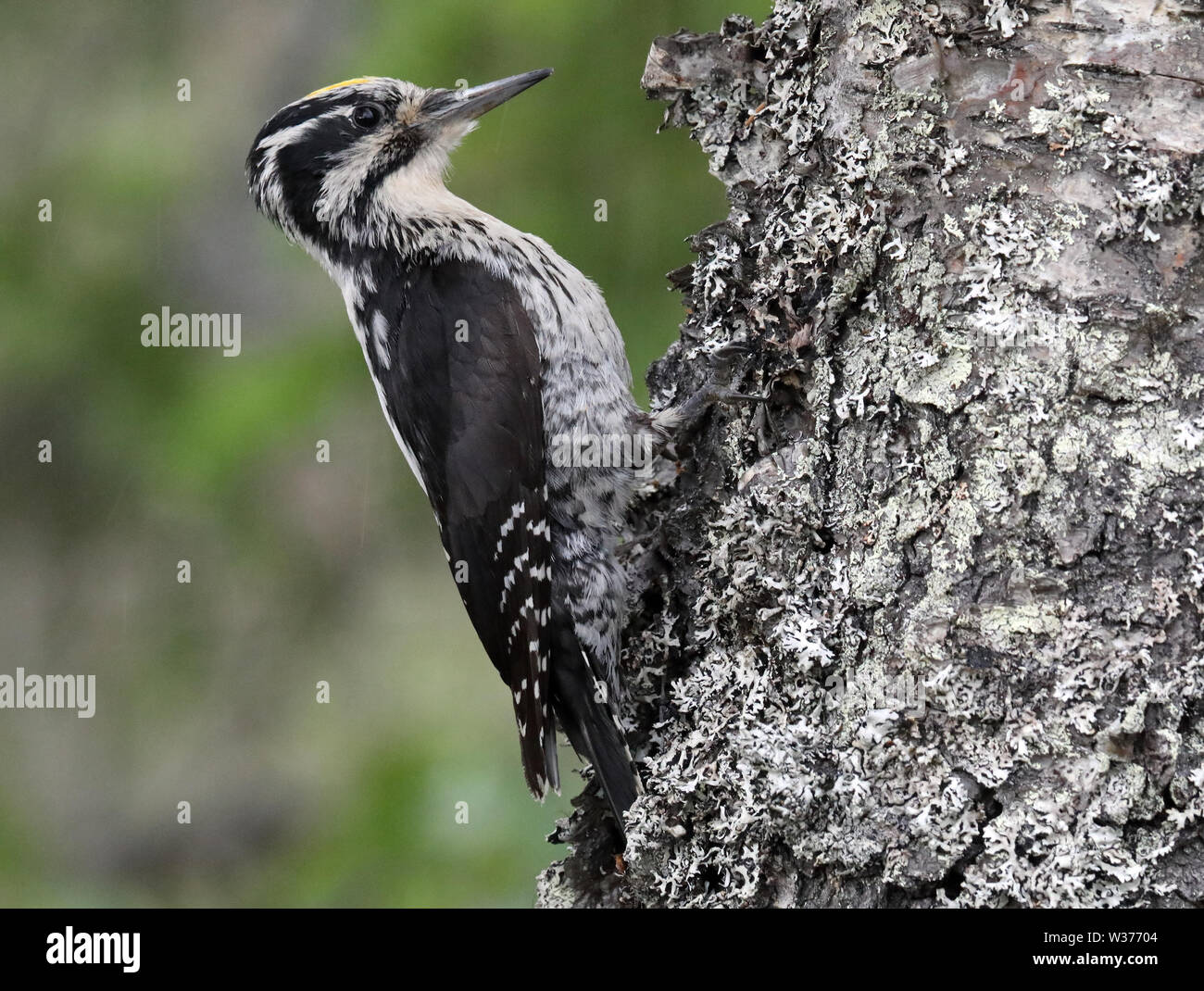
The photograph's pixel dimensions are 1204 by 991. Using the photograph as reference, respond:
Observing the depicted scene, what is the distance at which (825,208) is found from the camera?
2.24 metres

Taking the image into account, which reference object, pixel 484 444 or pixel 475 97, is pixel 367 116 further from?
pixel 484 444

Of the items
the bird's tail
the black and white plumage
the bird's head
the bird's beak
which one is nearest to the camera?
A: the bird's tail

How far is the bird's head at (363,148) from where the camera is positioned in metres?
3.14

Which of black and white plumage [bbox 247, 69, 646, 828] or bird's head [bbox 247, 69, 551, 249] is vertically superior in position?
bird's head [bbox 247, 69, 551, 249]

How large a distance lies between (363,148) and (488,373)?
823mm

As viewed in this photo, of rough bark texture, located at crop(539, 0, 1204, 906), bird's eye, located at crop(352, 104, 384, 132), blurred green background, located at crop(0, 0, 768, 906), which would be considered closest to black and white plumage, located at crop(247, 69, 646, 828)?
bird's eye, located at crop(352, 104, 384, 132)

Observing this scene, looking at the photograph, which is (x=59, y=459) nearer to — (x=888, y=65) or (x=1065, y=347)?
(x=888, y=65)

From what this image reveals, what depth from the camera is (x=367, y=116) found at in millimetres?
3168

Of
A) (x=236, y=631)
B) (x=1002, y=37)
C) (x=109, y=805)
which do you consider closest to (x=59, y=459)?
(x=236, y=631)

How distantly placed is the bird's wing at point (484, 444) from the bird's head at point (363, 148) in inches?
10.7

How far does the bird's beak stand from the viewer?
2.92 metres

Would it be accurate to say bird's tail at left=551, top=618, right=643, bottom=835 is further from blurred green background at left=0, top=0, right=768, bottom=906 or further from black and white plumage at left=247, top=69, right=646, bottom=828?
blurred green background at left=0, top=0, right=768, bottom=906

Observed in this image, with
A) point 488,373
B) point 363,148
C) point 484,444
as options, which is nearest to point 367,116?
point 363,148
